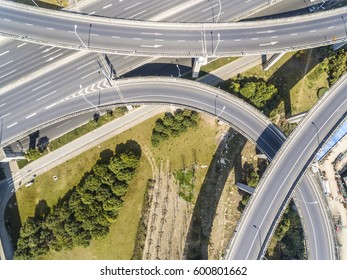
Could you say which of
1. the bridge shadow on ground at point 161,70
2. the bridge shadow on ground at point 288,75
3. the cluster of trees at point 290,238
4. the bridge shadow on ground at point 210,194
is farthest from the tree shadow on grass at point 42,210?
the cluster of trees at point 290,238

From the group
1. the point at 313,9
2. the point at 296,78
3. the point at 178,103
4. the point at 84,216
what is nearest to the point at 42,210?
the point at 84,216

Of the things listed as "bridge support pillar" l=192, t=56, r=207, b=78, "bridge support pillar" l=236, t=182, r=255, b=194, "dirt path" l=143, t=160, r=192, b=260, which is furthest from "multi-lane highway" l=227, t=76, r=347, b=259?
"bridge support pillar" l=192, t=56, r=207, b=78

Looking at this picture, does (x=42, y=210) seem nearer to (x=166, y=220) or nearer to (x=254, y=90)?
(x=166, y=220)

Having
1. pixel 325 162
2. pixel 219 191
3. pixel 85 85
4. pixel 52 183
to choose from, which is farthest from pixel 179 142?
pixel 325 162

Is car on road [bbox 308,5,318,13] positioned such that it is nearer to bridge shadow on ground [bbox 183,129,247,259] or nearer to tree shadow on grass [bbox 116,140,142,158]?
bridge shadow on ground [bbox 183,129,247,259]

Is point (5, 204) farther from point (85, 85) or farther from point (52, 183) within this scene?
point (85, 85)
